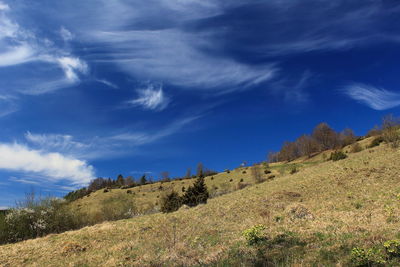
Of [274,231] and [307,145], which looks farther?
[307,145]

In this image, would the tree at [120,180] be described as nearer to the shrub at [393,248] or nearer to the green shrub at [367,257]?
the green shrub at [367,257]

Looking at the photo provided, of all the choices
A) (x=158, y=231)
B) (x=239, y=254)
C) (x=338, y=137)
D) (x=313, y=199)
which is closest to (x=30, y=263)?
(x=158, y=231)

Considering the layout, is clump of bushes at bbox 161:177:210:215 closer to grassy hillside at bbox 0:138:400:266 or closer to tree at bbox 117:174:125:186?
grassy hillside at bbox 0:138:400:266

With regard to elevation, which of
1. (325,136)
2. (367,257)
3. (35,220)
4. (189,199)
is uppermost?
(325,136)

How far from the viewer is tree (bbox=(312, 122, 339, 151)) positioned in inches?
3141

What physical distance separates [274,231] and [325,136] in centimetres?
7725

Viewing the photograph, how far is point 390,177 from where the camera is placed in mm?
21188

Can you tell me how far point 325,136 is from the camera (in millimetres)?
81125

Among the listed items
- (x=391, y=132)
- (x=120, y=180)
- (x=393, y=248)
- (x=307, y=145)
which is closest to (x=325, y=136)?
(x=307, y=145)

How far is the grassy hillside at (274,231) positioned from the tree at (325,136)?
183 ft

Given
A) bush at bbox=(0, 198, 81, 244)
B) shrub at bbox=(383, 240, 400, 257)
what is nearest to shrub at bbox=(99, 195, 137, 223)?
bush at bbox=(0, 198, 81, 244)

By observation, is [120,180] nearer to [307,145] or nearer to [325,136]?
[307,145]

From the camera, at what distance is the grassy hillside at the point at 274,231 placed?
9414 mm

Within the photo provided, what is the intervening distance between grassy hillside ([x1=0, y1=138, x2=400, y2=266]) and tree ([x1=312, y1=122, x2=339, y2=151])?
55.9 metres
